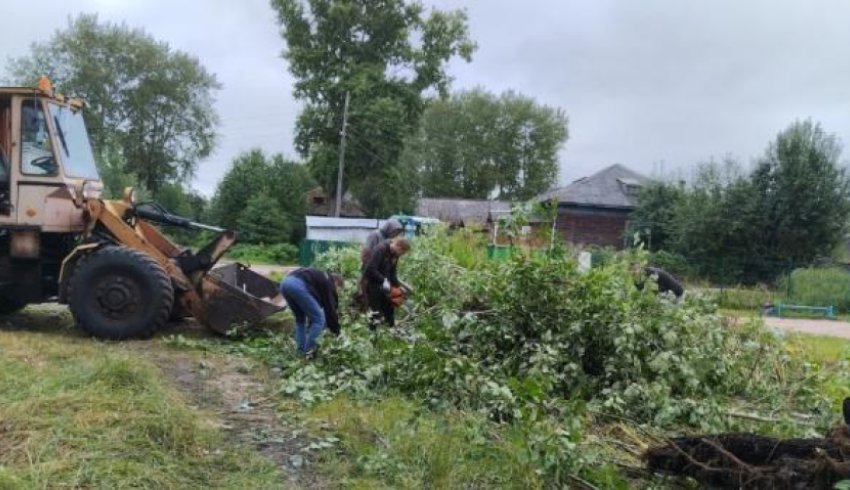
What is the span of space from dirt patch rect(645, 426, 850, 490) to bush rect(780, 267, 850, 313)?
20.3 metres

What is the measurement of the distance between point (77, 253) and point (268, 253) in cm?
2567

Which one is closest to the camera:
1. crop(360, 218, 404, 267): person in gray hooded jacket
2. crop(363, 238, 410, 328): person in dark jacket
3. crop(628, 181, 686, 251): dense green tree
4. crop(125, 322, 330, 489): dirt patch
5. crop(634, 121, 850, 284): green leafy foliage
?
crop(125, 322, 330, 489): dirt patch

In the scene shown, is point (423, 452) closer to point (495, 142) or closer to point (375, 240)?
point (375, 240)

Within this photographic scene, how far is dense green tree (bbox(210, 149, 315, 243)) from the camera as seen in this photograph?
40188mm

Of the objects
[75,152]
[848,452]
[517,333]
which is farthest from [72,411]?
[75,152]

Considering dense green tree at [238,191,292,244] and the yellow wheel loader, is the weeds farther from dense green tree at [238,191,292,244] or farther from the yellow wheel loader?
dense green tree at [238,191,292,244]

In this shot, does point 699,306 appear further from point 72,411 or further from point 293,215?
point 293,215

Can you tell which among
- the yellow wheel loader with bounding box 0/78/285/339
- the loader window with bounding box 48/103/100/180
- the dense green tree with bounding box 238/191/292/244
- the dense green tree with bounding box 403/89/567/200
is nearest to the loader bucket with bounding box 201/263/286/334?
the yellow wheel loader with bounding box 0/78/285/339

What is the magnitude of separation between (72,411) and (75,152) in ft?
16.1

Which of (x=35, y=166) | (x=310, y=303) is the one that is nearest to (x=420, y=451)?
(x=310, y=303)

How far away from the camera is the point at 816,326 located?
1756cm

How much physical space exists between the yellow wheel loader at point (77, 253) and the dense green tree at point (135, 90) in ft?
119

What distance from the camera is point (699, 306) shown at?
301 inches

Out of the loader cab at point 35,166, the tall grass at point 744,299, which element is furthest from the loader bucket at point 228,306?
the tall grass at point 744,299
